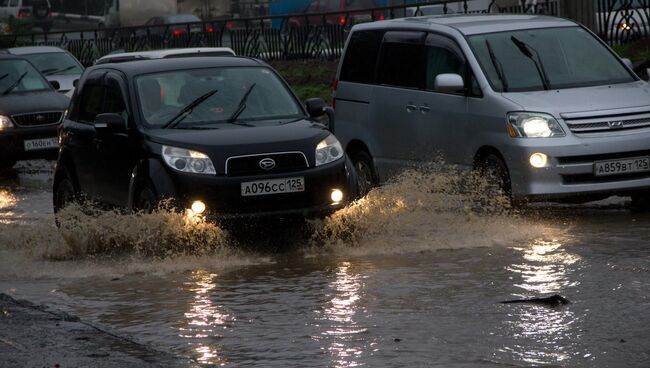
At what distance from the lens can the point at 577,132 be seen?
39.2 feet

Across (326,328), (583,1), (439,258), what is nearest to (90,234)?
(439,258)

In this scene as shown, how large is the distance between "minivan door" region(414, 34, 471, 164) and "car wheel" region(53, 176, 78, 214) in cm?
319

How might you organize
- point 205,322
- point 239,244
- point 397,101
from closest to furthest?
point 205,322
point 239,244
point 397,101

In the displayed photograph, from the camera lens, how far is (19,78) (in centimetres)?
2198

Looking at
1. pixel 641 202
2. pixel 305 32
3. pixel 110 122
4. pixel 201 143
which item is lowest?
pixel 641 202

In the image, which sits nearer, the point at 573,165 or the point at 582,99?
the point at 573,165

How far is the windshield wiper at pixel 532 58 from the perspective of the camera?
12.8 metres

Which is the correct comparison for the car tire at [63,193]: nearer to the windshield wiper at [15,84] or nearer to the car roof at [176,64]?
the car roof at [176,64]

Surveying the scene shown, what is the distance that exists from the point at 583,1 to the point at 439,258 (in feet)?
28.9

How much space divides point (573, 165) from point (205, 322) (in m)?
4.63

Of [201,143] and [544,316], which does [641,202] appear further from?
[544,316]

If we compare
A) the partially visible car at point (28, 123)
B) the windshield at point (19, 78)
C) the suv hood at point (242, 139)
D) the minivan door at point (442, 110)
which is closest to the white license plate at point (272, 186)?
the suv hood at point (242, 139)

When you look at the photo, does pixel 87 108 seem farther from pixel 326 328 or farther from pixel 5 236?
pixel 326 328

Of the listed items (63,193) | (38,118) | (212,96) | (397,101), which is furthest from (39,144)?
(212,96)
